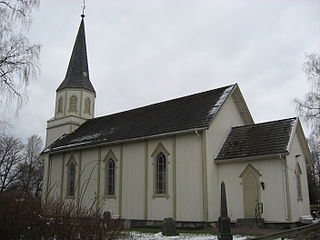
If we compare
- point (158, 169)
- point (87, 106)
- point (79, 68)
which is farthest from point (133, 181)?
point (79, 68)

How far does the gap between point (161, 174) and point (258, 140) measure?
6.40 metres

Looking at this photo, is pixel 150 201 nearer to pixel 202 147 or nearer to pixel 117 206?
pixel 117 206

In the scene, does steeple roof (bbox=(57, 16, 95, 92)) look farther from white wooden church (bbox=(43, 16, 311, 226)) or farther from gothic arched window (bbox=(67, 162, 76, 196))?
gothic arched window (bbox=(67, 162, 76, 196))

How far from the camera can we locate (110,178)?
26406 millimetres

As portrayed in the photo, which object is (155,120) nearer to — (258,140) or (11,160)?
(258,140)

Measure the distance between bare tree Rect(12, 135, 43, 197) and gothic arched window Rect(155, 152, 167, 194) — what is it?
99.2 feet

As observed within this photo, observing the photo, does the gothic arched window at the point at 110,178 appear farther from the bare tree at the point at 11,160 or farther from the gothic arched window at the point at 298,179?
the bare tree at the point at 11,160

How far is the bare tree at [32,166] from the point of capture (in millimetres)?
53875

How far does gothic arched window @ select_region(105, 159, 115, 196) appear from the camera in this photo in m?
26.1

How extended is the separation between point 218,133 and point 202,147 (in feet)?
6.95

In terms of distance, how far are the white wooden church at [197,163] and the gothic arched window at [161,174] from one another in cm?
6

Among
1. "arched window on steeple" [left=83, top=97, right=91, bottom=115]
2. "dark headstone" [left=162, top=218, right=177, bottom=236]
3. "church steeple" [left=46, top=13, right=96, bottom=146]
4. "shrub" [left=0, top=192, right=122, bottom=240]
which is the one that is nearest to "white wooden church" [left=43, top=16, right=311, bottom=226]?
"dark headstone" [left=162, top=218, right=177, bottom=236]

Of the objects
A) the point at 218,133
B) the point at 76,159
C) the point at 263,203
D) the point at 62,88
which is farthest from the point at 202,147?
the point at 62,88

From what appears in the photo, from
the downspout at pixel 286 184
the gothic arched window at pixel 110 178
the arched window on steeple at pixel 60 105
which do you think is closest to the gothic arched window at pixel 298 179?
the downspout at pixel 286 184
